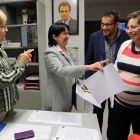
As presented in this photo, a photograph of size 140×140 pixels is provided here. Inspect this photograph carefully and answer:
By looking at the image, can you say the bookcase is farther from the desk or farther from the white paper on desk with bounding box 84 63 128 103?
the white paper on desk with bounding box 84 63 128 103

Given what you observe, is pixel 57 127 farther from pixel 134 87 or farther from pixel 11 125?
pixel 134 87

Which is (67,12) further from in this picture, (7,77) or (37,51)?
(7,77)

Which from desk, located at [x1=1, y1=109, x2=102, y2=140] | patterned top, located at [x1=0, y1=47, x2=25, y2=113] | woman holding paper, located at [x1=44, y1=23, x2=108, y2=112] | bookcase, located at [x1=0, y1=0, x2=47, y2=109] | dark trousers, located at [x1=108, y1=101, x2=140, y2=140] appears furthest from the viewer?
bookcase, located at [x1=0, y1=0, x2=47, y2=109]

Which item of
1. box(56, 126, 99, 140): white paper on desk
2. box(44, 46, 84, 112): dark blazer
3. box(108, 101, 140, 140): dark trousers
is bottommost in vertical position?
box(108, 101, 140, 140): dark trousers

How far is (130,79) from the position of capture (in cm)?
107

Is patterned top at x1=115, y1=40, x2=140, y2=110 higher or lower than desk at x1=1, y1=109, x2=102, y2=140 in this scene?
higher

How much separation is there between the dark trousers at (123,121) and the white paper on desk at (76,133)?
396mm

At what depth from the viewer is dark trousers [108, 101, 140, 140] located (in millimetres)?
1146

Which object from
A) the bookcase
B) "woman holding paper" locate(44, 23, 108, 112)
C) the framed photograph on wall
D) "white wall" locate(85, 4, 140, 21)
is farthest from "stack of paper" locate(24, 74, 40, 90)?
"white wall" locate(85, 4, 140, 21)

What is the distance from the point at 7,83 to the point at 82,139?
22.4 inches

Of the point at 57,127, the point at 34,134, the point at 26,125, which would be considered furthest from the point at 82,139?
the point at 26,125

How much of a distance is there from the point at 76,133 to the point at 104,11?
4.57 m

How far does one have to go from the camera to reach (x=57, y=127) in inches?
36.9

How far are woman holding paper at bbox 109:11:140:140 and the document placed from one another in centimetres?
39
